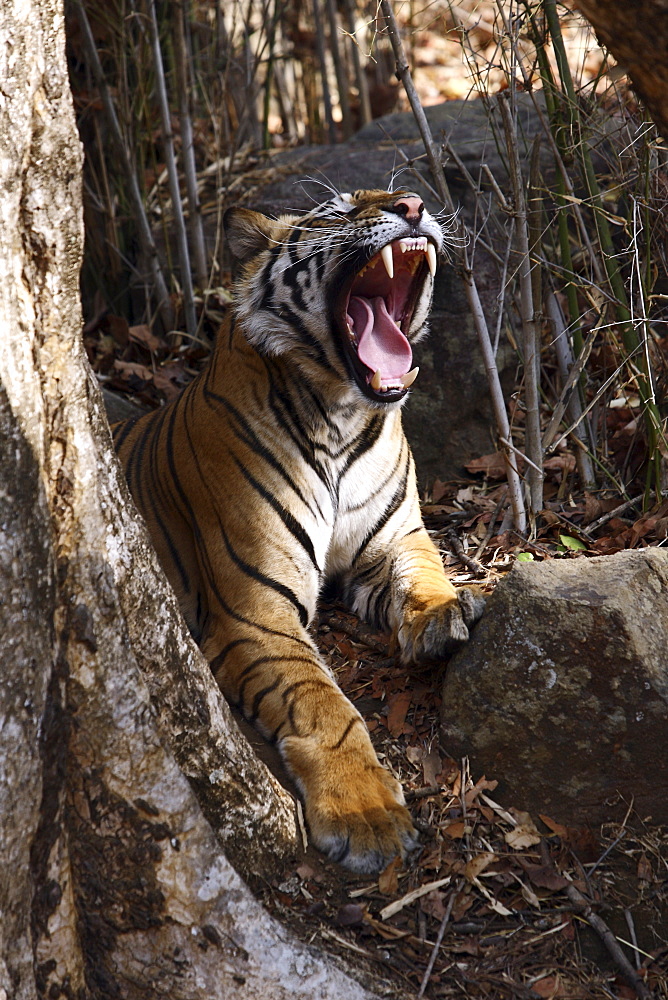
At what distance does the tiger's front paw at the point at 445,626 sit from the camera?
2.81 metres

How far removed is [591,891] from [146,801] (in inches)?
44.7

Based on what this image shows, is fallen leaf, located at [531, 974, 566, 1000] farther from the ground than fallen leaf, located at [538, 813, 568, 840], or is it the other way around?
fallen leaf, located at [538, 813, 568, 840]

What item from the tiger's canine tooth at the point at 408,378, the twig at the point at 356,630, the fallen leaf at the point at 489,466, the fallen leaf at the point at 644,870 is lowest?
the fallen leaf at the point at 644,870

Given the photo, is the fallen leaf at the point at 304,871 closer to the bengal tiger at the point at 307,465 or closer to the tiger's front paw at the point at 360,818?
the tiger's front paw at the point at 360,818

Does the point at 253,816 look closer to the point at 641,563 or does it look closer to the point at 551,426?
the point at 641,563

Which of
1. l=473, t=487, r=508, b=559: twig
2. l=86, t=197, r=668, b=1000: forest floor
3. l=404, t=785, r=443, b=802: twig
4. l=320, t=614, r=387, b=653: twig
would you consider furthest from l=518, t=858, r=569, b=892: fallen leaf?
l=473, t=487, r=508, b=559: twig

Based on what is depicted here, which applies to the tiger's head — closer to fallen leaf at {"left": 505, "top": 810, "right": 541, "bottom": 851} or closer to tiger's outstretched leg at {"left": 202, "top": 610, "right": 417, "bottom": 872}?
tiger's outstretched leg at {"left": 202, "top": 610, "right": 417, "bottom": 872}

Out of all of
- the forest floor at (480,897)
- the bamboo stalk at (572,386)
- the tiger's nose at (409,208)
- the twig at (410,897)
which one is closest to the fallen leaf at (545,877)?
the forest floor at (480,897)

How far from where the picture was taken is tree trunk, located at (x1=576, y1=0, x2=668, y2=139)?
1.40 meters

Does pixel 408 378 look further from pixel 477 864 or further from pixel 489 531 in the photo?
pixel 477 864

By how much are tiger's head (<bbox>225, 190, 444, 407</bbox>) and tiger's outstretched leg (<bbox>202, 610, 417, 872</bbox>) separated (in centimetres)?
87

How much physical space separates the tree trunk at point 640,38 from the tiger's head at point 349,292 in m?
1.51

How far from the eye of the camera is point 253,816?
227 cm

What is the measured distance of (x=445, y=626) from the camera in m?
2.83
